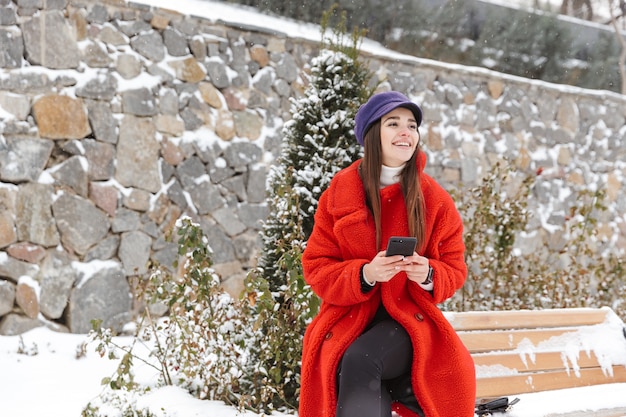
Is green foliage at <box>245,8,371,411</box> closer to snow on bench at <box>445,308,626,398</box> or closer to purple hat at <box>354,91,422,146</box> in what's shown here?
snow on bench at <box>445,308,626,398</box>

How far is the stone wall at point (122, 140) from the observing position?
4.85m

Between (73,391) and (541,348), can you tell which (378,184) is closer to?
(541,348)

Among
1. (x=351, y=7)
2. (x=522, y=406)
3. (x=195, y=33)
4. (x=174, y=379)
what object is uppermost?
(x=351, y=7)

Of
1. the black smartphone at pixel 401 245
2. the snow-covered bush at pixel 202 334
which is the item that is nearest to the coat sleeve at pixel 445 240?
the black smartphone at pixel 401 245

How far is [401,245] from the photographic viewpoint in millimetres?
2092

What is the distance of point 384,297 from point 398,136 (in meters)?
0.56

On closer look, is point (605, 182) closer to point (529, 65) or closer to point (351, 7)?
point (529, 65)

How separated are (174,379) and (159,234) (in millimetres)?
1810

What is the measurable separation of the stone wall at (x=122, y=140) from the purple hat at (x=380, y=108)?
2229 mm

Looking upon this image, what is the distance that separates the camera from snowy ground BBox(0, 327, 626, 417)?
3025 millimetres

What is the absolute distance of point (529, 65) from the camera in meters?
8.46

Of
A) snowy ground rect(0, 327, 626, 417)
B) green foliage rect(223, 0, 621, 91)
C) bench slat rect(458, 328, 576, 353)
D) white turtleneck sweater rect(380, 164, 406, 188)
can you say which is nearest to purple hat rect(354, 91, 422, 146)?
white turtleneck sweater rect(380, 164, 406, 188)

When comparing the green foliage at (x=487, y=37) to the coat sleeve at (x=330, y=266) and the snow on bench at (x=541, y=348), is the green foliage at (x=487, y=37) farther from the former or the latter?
the coat sleeve at (x=330, y=266)

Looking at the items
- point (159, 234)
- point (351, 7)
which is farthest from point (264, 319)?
point (351, 7)
